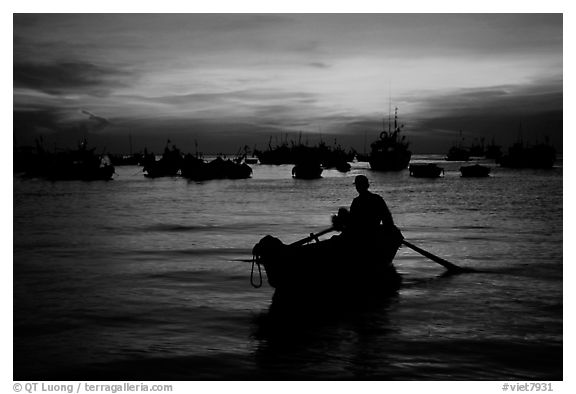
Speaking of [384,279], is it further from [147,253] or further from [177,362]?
[147,253]

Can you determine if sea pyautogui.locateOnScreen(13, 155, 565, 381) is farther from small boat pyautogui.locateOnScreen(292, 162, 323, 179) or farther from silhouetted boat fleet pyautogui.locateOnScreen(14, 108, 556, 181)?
small boat pyautogui.locateOnScreen(292, 162, 323, 179)

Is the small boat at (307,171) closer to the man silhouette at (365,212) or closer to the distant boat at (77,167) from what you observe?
the distant boat at (77,167)

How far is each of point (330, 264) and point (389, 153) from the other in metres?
96.4

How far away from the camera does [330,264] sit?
1118cm

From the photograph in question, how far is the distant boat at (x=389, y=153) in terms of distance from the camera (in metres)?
103

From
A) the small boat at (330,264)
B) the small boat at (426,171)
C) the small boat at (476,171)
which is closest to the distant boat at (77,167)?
the small boat at (426,171)

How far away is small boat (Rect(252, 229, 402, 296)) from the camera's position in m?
10.4

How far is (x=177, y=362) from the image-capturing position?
812 centimetres

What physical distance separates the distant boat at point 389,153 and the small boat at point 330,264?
89.7 metres

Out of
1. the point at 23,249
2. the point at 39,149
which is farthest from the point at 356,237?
the point at 39,149

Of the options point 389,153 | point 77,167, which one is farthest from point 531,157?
point 77,167

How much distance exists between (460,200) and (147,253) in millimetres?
30666

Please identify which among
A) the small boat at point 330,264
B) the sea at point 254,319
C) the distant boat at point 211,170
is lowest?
the sea at point 254,319

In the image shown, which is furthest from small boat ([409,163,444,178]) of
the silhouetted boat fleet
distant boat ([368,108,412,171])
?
distant boat ([368,108,412,171])
